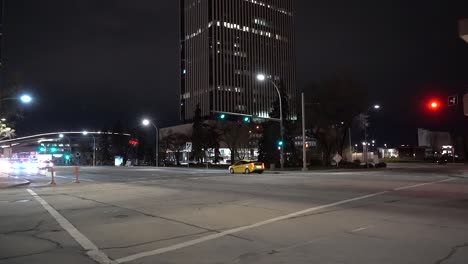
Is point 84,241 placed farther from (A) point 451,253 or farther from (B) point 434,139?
(B) point 434,139

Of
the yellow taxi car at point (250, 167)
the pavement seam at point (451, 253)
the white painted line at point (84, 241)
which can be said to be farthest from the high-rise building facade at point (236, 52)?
the pavement seam at point (451, 253)

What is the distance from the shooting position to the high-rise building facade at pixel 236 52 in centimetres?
14562

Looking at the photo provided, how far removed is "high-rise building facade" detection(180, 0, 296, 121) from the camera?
478 ft

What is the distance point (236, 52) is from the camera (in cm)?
14700

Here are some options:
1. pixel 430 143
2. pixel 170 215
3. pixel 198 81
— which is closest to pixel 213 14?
pixel 198 81

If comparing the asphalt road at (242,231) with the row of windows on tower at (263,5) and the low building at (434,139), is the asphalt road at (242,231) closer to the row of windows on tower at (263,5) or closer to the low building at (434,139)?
the low building at (434,139)

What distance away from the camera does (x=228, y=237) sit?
31.4 feet

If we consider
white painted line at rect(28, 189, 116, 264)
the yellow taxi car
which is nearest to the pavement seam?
white painted line at rect(28, 189, 116, 264)

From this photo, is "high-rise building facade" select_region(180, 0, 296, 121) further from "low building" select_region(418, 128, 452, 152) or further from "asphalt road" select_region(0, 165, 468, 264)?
"asphalt road" select_region(0, 165, 468, 264)

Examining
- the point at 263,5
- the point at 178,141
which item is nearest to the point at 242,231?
the point at 178,141

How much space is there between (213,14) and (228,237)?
5563 inches

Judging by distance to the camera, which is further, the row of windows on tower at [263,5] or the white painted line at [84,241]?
the row of windows on tower at [263,5]

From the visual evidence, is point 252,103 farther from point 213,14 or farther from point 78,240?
point 78,240

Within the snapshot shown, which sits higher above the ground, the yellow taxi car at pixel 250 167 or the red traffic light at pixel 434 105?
the red traffic light at pixel 434 105
